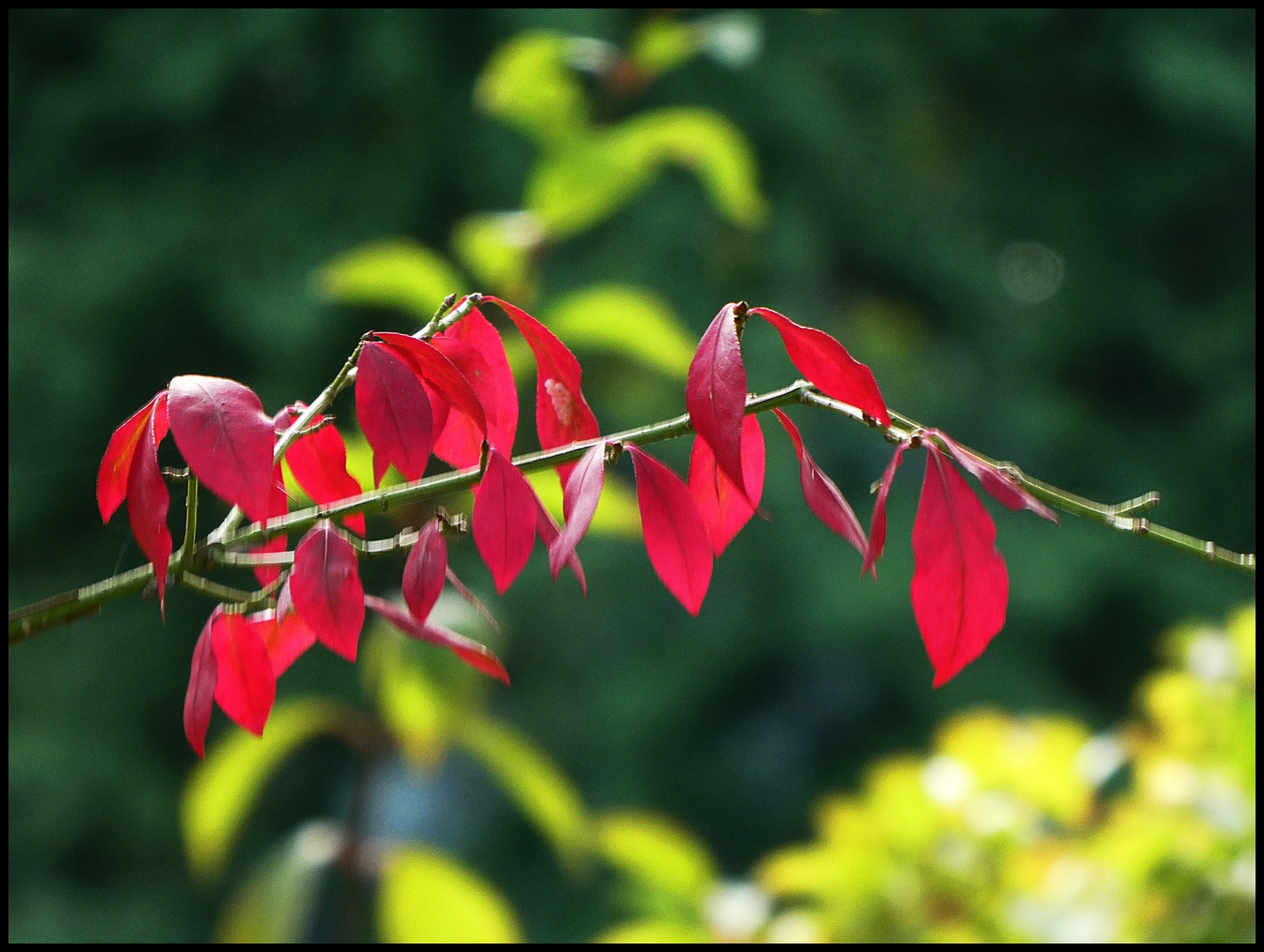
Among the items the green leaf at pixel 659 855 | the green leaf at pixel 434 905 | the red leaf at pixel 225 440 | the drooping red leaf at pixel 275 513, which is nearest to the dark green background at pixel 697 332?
the green leaf at pixel 659 855

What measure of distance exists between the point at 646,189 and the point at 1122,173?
5.42ft

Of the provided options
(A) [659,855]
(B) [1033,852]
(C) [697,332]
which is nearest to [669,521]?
(A) [659,855]

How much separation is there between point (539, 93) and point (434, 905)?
626 mm

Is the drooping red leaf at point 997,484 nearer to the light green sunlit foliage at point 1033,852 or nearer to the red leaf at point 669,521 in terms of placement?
the red leaf at point 669,521

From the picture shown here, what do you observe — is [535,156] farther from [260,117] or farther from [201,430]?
[201,430]

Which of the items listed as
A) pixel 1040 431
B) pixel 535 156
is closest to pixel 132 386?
pixel 535 156

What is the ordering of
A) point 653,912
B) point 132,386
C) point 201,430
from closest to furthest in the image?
1. point 201,430
2. point 653,912
3. point 132,386

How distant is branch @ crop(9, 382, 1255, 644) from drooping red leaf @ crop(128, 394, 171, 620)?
0.02 metres

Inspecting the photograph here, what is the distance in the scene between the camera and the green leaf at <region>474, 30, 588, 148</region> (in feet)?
2.54

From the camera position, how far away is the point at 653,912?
1085 mm

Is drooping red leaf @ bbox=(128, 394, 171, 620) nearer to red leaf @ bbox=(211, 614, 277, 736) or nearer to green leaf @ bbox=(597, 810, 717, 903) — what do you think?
red leaf @ bbox=(211, 614, 277, 736)

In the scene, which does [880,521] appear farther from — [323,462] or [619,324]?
[619,324]

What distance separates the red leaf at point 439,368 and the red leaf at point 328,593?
0.05 metres

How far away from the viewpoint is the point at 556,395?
1.05 ft
